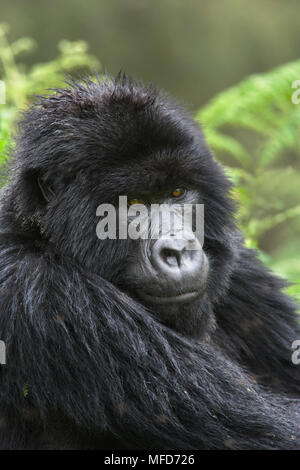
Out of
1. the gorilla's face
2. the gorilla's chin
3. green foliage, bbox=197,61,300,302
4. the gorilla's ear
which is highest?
green foliage, bbox=197,61,300,302

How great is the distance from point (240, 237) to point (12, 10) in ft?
27.3

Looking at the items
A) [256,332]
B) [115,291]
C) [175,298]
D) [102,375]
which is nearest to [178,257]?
[175,298]

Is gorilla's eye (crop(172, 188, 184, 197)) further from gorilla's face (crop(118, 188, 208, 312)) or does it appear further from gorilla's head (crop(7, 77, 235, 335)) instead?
gorilla's face (crop(118, 188, 208, 312))

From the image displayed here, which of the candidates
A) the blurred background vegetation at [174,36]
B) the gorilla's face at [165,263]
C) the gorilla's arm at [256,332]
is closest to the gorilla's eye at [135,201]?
the gorilla's face at [165,263]

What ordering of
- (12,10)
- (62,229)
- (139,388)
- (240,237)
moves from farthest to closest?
(12,10)
(240,237)
(62,229)
(139,388)

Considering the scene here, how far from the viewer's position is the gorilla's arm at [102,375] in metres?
2.54

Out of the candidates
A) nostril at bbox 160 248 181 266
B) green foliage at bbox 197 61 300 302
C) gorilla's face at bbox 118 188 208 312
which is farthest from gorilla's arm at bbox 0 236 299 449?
green foliage at bbox 197 61 300 302

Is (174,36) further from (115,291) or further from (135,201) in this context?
(115,291)

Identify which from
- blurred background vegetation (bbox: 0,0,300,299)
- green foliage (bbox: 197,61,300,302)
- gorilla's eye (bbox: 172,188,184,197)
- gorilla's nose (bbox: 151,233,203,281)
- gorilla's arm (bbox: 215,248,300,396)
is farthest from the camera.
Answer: blurred background vegetation (bbox: 0,0,300,299)

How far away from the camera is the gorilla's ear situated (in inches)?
112

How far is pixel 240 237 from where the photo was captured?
343 cm

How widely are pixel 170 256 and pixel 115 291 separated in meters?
0.28

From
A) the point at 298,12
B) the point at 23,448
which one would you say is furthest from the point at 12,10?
the point at 23,448
